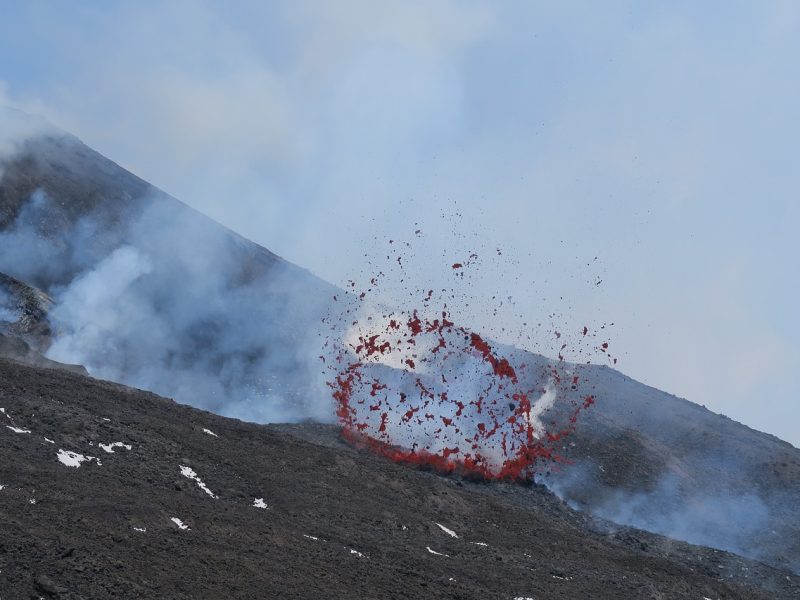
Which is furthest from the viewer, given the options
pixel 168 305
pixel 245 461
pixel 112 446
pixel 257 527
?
pixel 168 305

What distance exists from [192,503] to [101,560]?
17.3 ft

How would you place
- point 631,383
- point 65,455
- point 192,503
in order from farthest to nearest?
point 631,383
point 65,455
point 192,503

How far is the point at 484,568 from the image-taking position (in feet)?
71.5

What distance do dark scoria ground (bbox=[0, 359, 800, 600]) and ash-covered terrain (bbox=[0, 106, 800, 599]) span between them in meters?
0.08

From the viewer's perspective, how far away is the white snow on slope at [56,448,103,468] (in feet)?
66.0

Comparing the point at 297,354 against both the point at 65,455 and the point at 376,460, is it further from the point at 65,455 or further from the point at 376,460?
the point at 65,455

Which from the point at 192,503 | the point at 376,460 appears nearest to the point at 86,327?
the point at 376,460

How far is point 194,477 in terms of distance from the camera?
917 inches

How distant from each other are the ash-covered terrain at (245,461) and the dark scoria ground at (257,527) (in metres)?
0.08

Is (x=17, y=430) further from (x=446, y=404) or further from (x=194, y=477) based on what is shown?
(x=446, y=404)

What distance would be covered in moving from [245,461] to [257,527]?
24.4 ft

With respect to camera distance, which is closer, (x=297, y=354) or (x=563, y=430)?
(x=563, y=430)

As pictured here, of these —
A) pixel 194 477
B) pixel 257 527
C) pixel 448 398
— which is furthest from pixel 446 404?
pixel 257 527

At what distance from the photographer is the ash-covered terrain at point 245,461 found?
16469 mm
